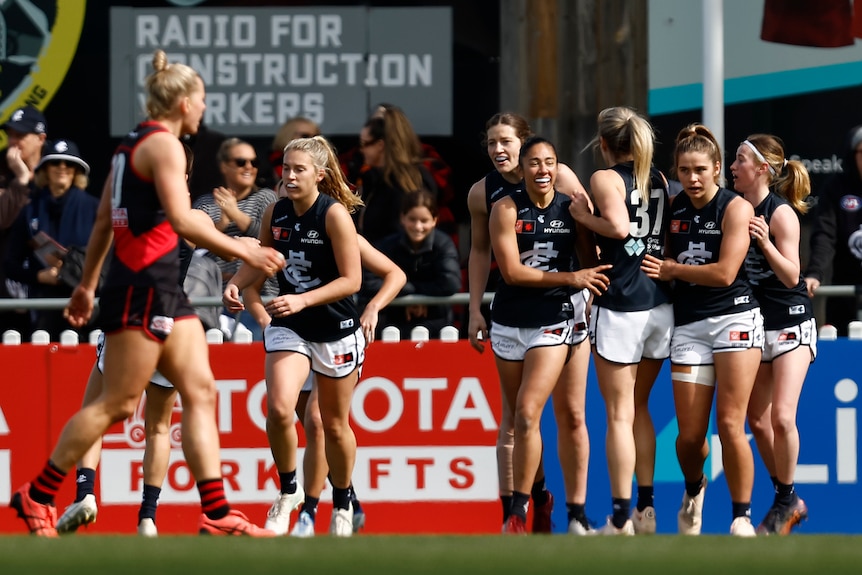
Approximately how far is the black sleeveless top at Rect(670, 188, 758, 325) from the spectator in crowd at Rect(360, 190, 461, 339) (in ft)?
5.80

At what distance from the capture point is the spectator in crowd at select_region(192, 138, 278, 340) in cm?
972

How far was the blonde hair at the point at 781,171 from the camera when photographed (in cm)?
838

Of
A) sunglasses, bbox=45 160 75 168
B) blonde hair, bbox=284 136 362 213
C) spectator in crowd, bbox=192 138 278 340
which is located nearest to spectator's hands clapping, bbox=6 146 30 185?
sunglasses, bbox=45 160 75 168

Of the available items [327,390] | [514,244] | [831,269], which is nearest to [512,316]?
[514,244]

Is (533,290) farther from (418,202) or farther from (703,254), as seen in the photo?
(418,202)

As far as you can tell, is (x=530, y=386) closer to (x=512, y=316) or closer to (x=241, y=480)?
(x=512, y=316)

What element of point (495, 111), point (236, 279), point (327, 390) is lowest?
point (327, 390)

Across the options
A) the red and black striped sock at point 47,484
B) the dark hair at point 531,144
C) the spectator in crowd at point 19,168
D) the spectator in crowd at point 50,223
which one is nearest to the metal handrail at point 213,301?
the spectator in crowd at point 50,223

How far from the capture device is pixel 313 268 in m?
8.06

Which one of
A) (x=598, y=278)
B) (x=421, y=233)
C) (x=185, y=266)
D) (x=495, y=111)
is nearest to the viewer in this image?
(x=598, y=278)

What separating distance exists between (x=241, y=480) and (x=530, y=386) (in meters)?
2.19

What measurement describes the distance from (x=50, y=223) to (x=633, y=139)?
3.75 metres

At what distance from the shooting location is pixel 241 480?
371 inches

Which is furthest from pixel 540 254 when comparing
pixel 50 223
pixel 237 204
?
pixel 50 223
